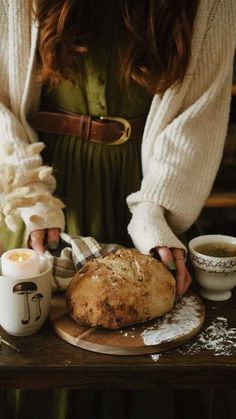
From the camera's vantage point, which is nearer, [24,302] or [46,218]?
[24,302]

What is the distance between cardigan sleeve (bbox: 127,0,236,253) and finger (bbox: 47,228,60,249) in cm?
16

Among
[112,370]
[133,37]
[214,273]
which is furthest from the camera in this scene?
[133,37]

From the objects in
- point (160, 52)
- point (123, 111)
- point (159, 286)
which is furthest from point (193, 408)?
point (160, 52)

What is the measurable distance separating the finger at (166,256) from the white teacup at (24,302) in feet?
0.79

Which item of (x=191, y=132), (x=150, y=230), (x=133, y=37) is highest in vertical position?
(x=133, y=37)

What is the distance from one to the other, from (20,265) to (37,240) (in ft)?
0.61

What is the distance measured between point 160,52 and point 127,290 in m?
0.55

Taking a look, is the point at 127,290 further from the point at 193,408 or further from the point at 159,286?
the point at 193,408

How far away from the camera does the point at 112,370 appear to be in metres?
0.80

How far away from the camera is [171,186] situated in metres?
1.15

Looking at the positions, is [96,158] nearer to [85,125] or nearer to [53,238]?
[85,125]

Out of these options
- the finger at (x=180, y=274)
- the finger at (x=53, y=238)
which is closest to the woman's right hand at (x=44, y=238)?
the finger at (x=53, y=238)

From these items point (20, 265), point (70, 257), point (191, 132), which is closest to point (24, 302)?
point (20, 265)

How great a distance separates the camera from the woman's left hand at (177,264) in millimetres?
988
